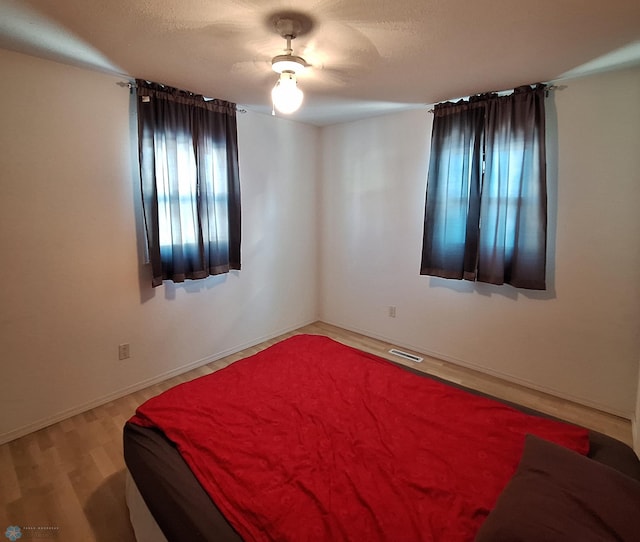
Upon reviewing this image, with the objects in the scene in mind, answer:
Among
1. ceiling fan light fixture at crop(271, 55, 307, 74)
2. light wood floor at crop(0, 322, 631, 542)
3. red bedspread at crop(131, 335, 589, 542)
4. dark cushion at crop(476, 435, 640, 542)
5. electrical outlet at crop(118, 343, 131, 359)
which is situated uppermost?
ceiling fan light fixture at crop(271, 55, 307, 74)

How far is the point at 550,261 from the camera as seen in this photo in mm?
2645

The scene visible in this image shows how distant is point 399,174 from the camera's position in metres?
3.47

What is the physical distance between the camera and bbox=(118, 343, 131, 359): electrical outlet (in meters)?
2.68

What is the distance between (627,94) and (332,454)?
2.94 m

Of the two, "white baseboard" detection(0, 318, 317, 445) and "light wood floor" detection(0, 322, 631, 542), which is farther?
"white baseboard" detection(0, 318, 317, 445)

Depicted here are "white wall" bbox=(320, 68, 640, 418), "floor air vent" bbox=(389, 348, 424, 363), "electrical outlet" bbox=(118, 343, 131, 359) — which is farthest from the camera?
"floor air vent" bbox=(389, 348, 424, 363)

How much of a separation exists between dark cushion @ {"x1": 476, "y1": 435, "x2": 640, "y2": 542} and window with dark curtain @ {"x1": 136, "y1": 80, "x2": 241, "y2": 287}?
101 inches

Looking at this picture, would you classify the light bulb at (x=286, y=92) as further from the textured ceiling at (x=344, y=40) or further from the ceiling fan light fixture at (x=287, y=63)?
the textured ceiling at (x=344, y=40)

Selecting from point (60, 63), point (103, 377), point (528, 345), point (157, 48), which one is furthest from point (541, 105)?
point (103, 377)

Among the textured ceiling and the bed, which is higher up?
the textured ceiling

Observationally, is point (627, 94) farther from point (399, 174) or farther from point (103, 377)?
point (103, 377)

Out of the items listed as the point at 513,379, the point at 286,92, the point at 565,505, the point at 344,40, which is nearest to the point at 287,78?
the point at 286,92

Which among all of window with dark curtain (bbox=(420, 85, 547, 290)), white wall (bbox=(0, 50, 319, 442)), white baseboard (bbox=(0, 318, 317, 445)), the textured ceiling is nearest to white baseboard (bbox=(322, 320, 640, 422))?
window with dark curtain (bbox=(420, 85, 547, 290))

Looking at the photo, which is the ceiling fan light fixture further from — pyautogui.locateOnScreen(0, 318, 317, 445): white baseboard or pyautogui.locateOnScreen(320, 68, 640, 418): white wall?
pyautogui.locateOnScreen(0, 318, 317, 445): white baseboard
